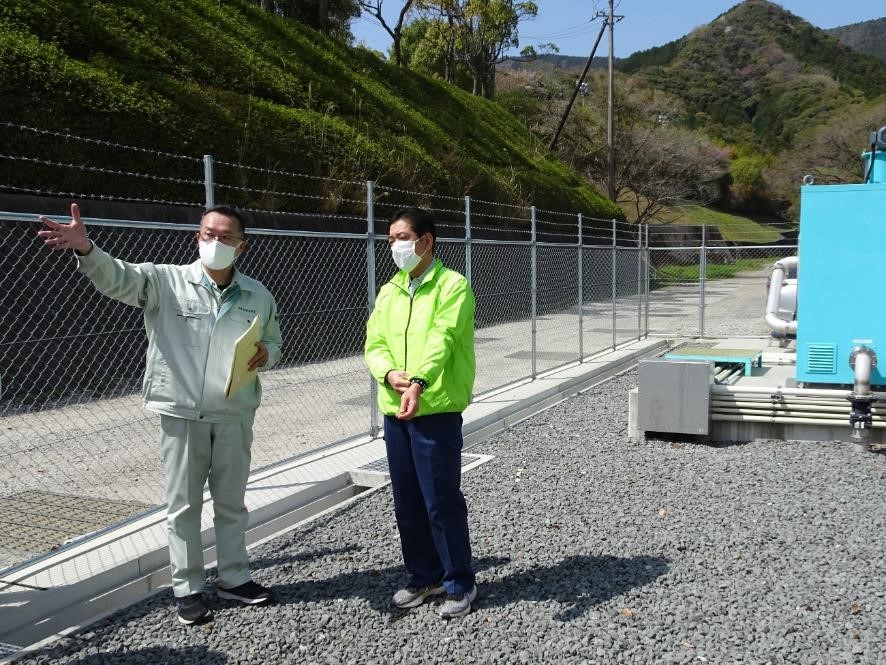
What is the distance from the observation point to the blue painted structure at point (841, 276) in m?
6.86

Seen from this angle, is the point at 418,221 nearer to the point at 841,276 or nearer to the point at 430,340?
the point at 430,340

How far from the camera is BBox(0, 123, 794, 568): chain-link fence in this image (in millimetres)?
5809

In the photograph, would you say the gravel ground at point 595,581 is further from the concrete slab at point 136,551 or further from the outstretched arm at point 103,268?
the outstretched arm at point 103,268

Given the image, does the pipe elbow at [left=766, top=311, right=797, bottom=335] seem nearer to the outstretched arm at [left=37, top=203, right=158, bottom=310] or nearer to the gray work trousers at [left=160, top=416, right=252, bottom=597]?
the gray work trousers at [left=160, top=416, right=252, bottom=597]

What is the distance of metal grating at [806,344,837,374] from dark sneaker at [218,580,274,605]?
18.0 feet

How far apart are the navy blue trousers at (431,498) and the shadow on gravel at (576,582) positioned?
0.29 meters

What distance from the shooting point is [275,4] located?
2902cm

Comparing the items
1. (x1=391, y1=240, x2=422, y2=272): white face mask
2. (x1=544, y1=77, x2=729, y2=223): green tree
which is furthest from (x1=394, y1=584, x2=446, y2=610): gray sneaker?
(x1=544, y1=77, x2=729, y2=223): green tree

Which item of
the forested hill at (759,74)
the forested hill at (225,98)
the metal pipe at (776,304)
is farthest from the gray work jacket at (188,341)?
the forested hill at (759,74)

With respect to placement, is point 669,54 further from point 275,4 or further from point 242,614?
point 242,614

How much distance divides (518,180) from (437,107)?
3.76 m

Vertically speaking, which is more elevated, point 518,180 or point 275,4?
point 275,4

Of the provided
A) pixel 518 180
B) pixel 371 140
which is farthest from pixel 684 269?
pixel 371 140

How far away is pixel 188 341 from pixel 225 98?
12.2 meters
